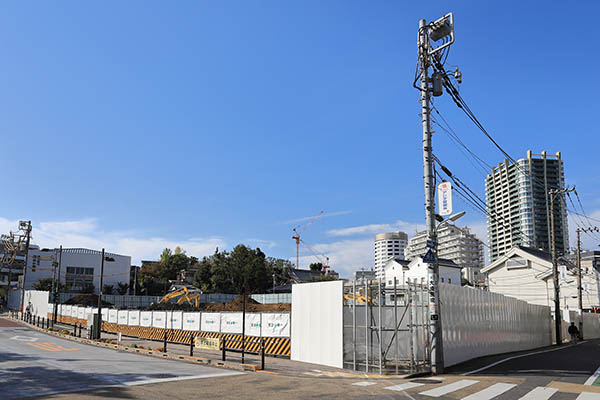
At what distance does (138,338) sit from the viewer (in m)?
33.4

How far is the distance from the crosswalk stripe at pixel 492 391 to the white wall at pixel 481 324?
4326 millimetres

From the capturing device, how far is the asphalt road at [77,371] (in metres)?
12.4

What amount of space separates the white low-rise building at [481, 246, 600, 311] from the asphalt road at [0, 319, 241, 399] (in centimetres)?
5466

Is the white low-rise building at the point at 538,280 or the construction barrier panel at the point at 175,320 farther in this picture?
the white low-rise building at the point at 538,280

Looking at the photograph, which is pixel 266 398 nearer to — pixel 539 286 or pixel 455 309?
pixel 455 309

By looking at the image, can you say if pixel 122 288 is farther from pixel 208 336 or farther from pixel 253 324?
pixel 253 324

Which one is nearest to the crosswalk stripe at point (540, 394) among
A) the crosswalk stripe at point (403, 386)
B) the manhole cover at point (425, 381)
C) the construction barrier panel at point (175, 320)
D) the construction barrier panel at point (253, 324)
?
the manhole cover at point (425, 381)

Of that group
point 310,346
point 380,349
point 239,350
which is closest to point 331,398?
point 380,349

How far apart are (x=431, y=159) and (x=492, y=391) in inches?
351

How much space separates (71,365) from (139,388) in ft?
21.4

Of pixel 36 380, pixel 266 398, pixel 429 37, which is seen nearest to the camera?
pixel 266 398

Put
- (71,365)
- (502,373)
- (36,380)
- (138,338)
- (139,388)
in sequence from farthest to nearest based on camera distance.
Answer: (138,338) < (71,365) < (502,373) < (36,380) < (139,388)

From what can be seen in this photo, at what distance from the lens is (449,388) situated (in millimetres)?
12953

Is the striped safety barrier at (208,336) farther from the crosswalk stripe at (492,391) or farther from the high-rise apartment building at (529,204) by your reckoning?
the high-rise apartment building at (529,204)
